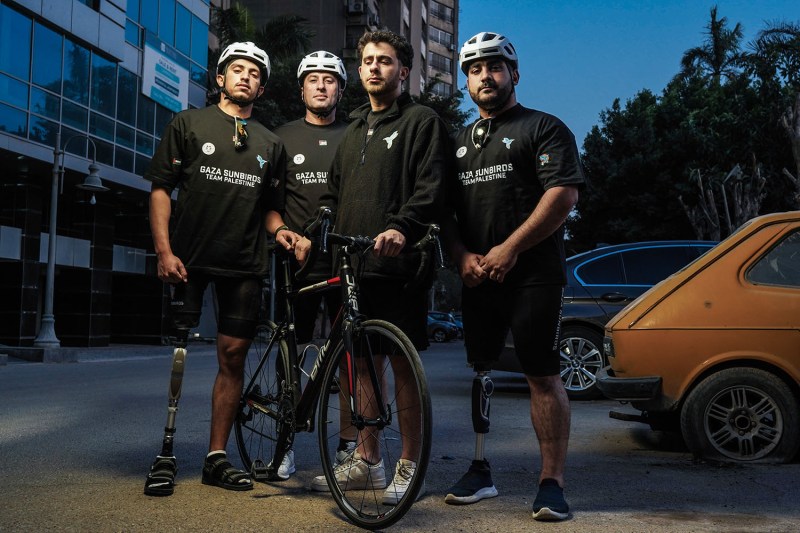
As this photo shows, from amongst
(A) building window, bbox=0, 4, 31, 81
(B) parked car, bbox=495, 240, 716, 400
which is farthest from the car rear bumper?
(A) building window, bbox=0, 4, 31, 81

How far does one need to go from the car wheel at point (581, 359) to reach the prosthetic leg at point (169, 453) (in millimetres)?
6141

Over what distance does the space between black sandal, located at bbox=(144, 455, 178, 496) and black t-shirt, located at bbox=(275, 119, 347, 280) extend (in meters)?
1.49

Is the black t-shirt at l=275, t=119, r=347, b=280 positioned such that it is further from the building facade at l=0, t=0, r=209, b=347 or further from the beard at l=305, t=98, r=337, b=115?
the building facade at l=0, t=0, r=209, b=347

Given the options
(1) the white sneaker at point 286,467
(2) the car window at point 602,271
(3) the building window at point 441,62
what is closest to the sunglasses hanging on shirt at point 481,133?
(1) the white sneaker at point 286,467

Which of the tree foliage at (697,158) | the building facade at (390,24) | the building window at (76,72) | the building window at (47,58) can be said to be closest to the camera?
the building window at (47,58)

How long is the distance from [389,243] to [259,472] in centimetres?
133

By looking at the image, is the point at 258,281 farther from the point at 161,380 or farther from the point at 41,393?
the point at 161,380

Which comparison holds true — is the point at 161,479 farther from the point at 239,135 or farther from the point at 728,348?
the point at 728,348

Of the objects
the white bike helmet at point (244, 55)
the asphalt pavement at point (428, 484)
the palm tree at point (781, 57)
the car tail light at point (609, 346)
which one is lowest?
the asphalt pavement at point (428, 484)

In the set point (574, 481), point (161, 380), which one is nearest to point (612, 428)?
point (574, 481)

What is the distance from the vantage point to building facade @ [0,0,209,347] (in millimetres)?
22389

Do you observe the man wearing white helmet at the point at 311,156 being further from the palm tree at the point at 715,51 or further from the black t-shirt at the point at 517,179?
the palm tree at the point at 715,51

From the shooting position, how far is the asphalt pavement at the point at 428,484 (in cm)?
389

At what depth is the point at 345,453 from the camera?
176 inches
